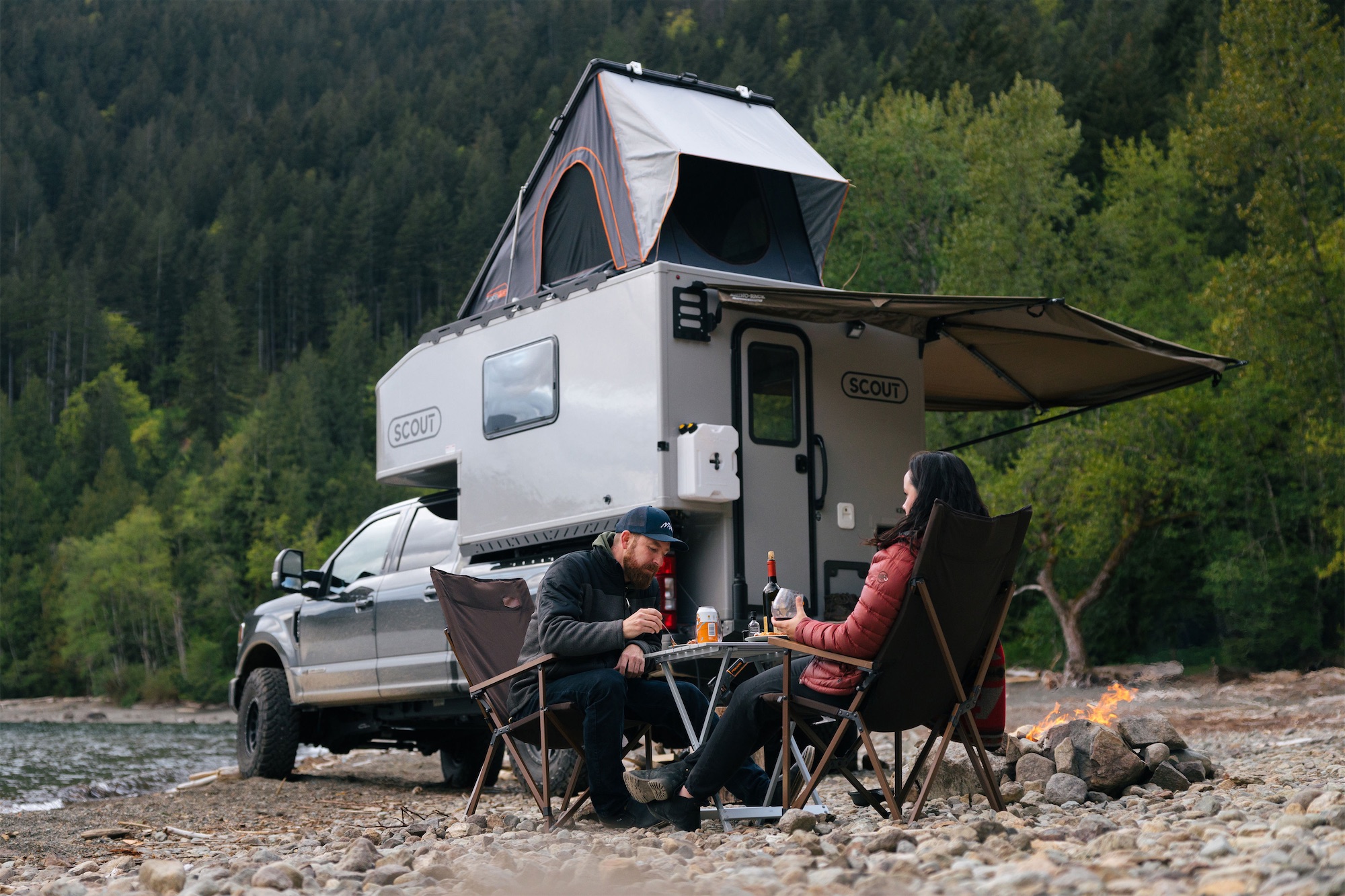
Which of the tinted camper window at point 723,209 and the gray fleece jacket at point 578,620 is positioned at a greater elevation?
the tinted camper window at point 723,209

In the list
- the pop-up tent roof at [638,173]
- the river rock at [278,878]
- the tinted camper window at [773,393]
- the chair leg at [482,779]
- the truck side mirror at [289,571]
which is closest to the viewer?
the river rock at [278,878]

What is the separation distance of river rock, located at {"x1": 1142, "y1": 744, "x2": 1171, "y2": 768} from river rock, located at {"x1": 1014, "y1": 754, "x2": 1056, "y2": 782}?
0.39 metres

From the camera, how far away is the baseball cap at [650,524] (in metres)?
5.23

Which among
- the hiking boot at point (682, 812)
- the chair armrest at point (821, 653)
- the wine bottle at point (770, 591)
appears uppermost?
the wine bottle at point (770, 591)

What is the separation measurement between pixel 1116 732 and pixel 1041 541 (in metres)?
15.8

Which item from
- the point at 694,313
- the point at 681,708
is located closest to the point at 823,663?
the point at 681,708

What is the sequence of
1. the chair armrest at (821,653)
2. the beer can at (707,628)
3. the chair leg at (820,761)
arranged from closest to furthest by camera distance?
the chair leg at (820,761), the chair armrest at (821,653), the beer can at (707,628)

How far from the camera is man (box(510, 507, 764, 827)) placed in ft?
16.5

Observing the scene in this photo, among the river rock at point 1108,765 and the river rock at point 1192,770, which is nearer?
the river rock at point 1108,765

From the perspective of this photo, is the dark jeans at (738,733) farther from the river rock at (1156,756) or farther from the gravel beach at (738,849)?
the river rock at (1156,756)

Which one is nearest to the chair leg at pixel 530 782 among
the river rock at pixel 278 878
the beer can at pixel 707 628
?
the beer can at pixel 707 628

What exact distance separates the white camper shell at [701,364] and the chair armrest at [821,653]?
1.81 m

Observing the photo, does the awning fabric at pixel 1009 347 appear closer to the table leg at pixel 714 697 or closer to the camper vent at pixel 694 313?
the camper vent at pixel 694 313

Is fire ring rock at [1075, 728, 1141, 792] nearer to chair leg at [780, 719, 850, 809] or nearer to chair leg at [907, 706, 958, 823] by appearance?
chair leg at [907, 706, 958, 823]
